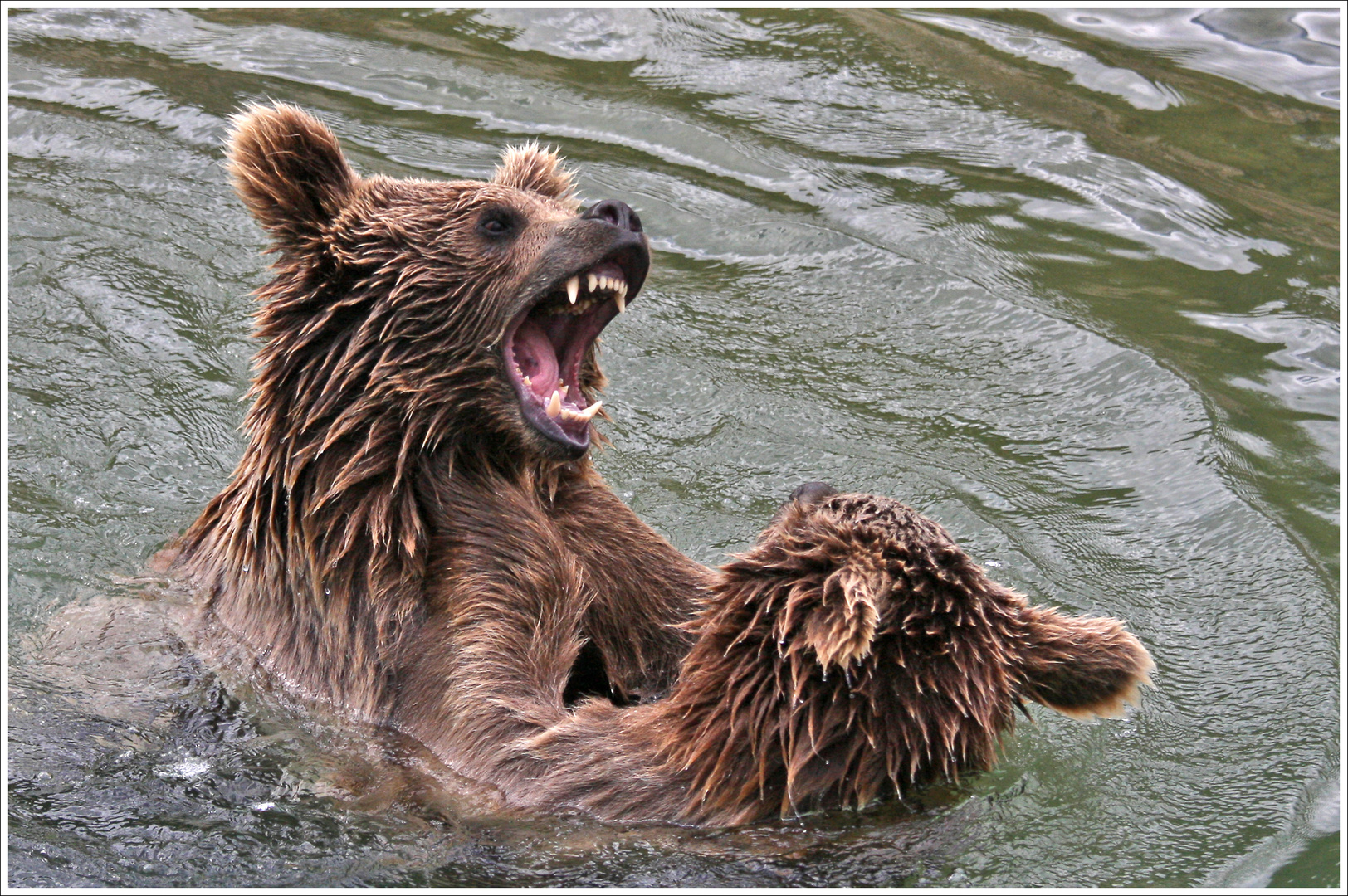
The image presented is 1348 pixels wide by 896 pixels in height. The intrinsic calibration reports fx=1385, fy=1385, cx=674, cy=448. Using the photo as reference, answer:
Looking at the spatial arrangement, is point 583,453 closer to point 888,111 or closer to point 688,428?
point 688,428

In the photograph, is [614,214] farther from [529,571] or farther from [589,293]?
[529,571]

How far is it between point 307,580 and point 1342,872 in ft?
12.7

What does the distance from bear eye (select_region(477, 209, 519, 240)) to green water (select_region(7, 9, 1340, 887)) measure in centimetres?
205

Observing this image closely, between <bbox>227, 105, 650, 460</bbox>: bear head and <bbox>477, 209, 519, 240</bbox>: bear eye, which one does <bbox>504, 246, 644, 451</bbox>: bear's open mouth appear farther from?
<bbox>477, 209, 519, 240</bbox>: bear eye

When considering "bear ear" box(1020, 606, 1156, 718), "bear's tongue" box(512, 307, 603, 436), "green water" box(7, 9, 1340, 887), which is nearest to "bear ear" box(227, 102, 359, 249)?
"bear's tongue" box(512, 307, 603, 436)

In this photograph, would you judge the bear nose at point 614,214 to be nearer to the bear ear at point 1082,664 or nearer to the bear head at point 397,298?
the bear head at point 397,298

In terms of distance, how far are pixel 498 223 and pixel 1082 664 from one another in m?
2.68

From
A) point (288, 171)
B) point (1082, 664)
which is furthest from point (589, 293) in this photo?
point (1082, 664)

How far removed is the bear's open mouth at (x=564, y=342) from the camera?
5.16m

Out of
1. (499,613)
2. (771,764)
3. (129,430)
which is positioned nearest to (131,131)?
(129,430)

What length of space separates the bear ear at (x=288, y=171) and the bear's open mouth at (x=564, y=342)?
0.86 metres

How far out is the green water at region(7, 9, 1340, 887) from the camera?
487 cm

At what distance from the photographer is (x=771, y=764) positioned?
14.5 feet

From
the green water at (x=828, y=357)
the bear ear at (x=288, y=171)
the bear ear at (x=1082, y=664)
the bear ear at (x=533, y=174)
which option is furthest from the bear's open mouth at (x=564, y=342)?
the bear ear at (x=1082, y=664)
